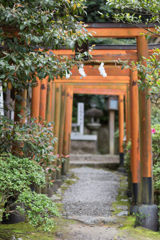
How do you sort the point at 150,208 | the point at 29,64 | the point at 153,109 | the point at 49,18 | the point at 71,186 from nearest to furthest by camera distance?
the point at 29,64 < the point at 49,18 < the point at 150,208 < the point at 71,186 < the point at 153,109

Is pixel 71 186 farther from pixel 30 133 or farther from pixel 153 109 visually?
pixel 30 133

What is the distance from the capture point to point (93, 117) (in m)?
15.8

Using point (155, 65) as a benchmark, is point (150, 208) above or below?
below

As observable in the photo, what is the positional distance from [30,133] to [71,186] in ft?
14.9

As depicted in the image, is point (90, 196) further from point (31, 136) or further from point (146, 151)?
point (31, 136)

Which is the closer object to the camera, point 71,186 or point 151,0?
point 151,0

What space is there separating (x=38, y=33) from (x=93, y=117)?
1308 cm

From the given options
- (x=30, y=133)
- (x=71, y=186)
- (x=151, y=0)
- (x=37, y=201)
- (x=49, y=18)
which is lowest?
(x=71, y=186)

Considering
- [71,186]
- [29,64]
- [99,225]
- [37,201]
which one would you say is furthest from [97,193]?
[29,64]

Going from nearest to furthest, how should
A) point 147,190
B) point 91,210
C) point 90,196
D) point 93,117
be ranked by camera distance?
point 147,190, point 91,210, point 90,196, point 93,117

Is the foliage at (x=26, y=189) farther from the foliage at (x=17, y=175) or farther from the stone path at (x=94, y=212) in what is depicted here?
the stone path at (x=94, y=212)

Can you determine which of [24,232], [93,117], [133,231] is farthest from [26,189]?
[93,117]

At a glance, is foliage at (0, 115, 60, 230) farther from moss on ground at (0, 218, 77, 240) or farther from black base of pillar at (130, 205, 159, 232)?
black base of pillar at (130, 205, 159, 232)

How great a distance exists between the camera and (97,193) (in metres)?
6.13
